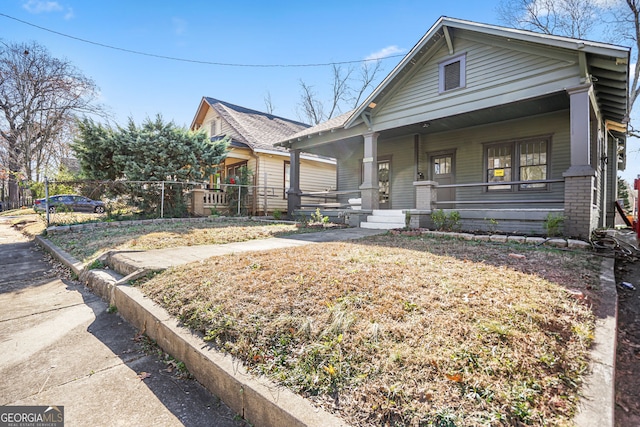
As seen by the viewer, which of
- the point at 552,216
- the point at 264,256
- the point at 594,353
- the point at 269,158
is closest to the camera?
the point at 594,353

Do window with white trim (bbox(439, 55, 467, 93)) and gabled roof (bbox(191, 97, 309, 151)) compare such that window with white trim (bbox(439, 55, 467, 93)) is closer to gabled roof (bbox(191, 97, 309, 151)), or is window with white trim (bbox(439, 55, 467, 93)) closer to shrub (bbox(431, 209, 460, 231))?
shrub (bbox(431, 209, 460, 231))

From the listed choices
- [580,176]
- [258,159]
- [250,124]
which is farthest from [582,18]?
[258,159]

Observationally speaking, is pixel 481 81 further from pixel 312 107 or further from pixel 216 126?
pixel 312 107

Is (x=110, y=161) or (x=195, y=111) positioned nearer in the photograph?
(x=110, y=161)

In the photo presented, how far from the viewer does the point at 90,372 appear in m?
2.07

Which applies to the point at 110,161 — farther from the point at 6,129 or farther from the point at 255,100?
the point at 255,100

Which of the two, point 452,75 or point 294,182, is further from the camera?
point 294,182

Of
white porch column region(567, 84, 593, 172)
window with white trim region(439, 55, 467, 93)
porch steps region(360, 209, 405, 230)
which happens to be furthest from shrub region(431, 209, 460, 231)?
window with white trim region(439, 55, 467, 93)

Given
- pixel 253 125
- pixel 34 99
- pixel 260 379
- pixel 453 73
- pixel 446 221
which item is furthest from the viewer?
pixel 34 99

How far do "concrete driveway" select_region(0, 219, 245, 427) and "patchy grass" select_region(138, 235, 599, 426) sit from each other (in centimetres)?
35

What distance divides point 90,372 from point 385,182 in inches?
413

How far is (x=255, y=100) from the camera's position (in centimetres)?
2883

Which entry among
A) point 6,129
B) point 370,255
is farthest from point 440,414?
point 6,129

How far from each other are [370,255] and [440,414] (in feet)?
8.91
